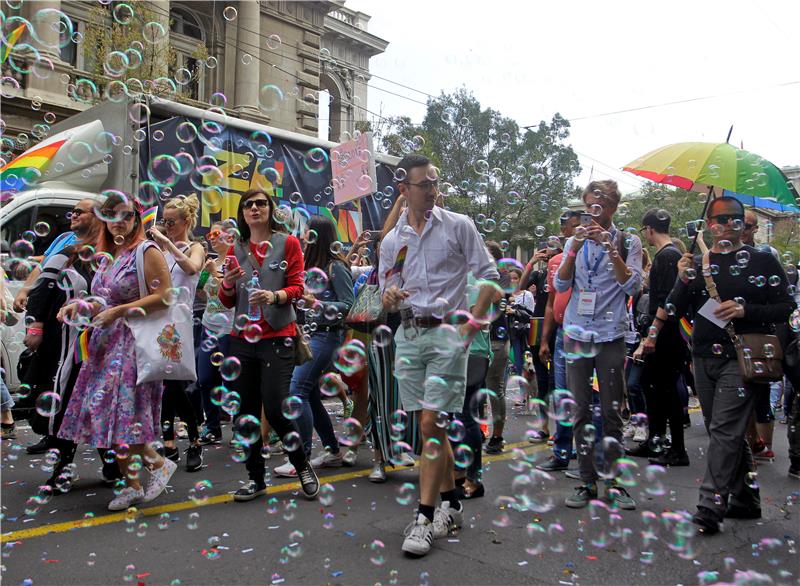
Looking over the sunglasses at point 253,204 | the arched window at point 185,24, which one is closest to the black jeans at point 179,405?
the sunglasses at point 253,204

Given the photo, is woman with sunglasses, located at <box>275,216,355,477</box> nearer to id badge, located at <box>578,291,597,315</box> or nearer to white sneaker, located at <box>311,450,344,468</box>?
white sneaker, located at <box>311,450,344,468</box>

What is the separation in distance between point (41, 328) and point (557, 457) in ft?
13.2

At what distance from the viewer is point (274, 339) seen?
452 cm

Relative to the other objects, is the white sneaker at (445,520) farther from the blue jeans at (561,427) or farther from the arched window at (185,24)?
the arched window at (185,24)

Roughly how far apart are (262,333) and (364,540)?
1449 mm

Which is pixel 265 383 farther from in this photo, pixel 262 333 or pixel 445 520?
pixel 445 520

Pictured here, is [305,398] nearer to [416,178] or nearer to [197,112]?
[416,178]

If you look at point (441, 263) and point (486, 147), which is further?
point (486, 147)

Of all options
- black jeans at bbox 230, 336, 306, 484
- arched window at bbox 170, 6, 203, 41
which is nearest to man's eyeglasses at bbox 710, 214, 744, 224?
black jeans at bbox 230, 336, 306, 484

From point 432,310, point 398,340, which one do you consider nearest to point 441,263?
point 432,310

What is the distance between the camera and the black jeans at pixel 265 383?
448 cm

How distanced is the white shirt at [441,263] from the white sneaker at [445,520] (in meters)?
1.05

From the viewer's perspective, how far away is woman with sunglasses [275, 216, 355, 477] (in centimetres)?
528

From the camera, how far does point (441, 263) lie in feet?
12.7
